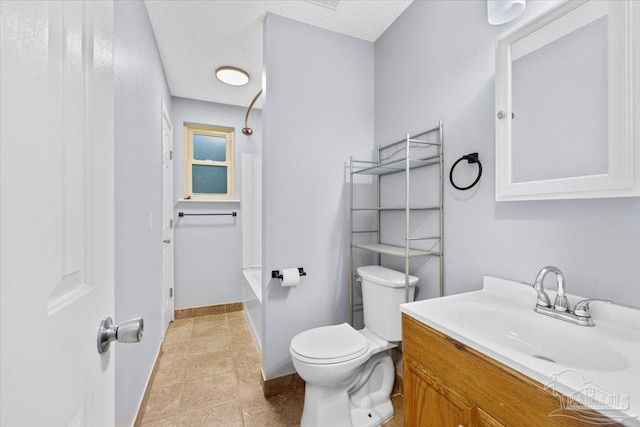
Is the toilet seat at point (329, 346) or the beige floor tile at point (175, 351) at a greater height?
the toilet seat at point (329, 346)

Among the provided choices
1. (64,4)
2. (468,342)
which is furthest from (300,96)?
(468,342)

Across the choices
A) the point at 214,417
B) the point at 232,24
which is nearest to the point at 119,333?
the point at 214,417

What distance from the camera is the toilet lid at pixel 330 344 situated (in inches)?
52.9

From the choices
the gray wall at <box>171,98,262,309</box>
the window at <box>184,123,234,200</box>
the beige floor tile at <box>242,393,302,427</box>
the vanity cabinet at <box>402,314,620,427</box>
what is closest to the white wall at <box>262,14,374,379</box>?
the beige floor tile at <box>242,393,302,427</box>

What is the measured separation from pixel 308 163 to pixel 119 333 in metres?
1.48

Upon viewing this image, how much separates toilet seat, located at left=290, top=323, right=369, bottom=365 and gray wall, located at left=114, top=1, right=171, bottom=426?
82 centimetres

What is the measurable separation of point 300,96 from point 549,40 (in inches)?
51.1

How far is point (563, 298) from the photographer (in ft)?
2.97

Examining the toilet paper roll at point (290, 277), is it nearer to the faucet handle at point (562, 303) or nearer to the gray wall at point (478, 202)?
the gray wall at point (478, 202)

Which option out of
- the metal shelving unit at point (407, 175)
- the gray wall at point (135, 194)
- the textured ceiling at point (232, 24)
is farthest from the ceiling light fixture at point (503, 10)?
the gray wall at point (135, 194)

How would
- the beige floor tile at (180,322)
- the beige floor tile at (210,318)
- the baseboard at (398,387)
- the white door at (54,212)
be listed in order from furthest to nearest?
the beige floor tile at (210,318) → the beige floor tile at (180,322) → the baseboard at (398,387) → the white door at (54,212)

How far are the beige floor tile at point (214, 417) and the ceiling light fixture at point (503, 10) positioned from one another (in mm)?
2383

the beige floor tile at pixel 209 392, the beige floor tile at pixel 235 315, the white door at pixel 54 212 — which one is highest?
the white door at pixel 54 212

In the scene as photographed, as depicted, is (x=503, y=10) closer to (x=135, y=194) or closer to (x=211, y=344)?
(x=135, y=194)
